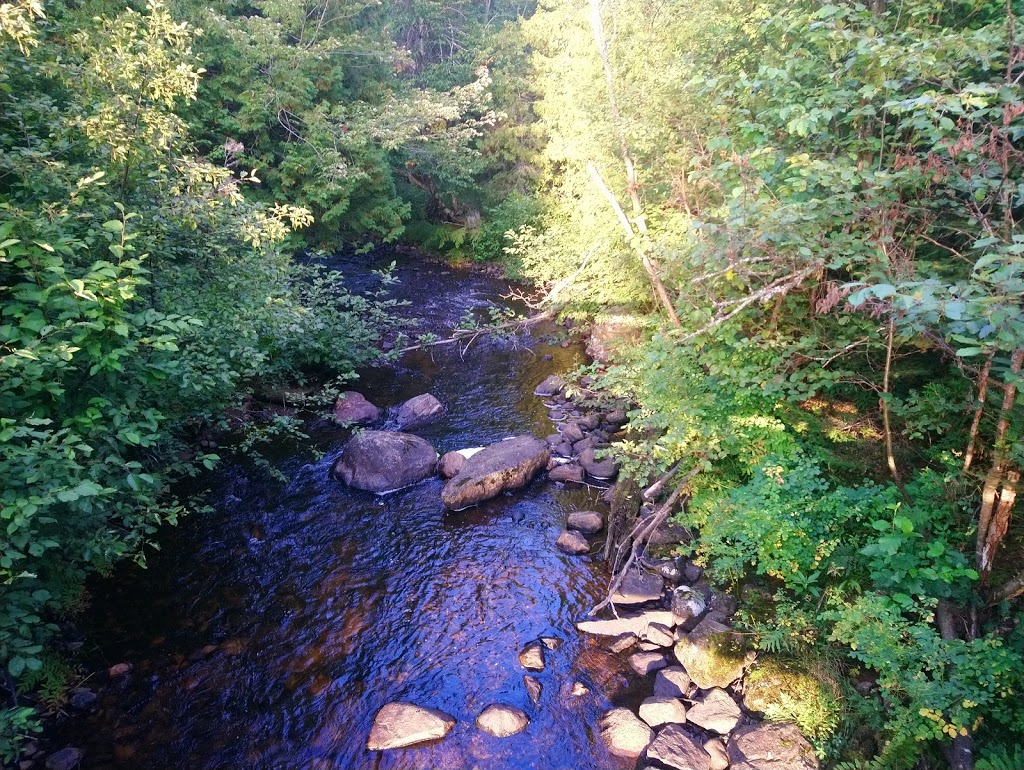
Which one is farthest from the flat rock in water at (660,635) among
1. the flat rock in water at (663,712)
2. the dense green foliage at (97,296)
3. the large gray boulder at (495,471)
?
the dense green foliage at (97,296)

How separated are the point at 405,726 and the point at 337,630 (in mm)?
1647

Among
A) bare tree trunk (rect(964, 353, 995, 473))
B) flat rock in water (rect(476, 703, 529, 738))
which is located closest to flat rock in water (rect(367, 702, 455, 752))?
flat rock in water (rect(476, 703, 529, 738))

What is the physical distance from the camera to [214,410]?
7.64 m

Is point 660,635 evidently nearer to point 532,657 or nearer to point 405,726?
point 532,657

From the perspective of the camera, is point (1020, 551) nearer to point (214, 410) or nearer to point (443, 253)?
point (214, 410)

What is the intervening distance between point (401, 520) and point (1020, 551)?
7.30 meters

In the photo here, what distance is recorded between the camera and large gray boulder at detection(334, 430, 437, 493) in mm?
9270

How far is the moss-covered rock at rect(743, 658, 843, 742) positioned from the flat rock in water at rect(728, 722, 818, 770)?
3.9 inches

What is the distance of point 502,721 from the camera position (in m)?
5.53

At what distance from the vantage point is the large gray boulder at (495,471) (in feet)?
29.4

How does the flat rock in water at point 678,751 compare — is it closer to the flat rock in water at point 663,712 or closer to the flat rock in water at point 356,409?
the flat rock in water at point 663,712

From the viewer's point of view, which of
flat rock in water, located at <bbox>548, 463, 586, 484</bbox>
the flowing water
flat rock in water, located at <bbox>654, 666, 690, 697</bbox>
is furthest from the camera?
flat rock in water, located at <bbox>548, 463, 586, 484</bbox>

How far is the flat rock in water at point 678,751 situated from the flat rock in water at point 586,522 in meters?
3.27

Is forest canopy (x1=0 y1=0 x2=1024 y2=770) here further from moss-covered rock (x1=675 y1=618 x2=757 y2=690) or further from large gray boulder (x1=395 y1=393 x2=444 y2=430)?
large gray boulder (x1=395 y1=393 x2=444 y2=430)
